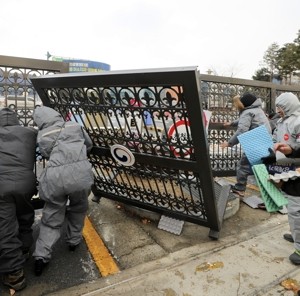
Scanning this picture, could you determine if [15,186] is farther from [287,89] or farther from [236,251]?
[287,89]

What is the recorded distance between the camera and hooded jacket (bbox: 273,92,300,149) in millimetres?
2961

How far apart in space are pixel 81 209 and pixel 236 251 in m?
1.85

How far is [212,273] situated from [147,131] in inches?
63.8

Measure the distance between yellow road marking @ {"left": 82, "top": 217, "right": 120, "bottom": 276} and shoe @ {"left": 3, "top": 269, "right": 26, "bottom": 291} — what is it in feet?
2.43

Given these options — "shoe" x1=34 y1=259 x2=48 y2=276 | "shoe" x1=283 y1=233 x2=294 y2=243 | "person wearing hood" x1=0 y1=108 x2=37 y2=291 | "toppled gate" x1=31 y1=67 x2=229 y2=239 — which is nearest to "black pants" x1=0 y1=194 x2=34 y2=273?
"person wearing hood" x1=0 y1=108 x2=37 y2=291

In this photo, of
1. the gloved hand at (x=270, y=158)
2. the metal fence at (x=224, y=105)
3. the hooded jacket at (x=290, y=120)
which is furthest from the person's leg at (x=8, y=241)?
the metal fence at (x=224, y=105)

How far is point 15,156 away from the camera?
2.67 metres

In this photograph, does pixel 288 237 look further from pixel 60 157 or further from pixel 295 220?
pixel 60 157

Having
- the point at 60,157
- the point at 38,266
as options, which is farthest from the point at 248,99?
the point at 38,266

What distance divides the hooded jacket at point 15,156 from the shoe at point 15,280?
29.4 inches

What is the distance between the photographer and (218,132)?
5.57 metres

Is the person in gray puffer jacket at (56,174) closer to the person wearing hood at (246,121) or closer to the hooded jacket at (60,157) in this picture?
the hooded jacket at (60,157)

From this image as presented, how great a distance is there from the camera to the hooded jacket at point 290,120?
9.71 ft

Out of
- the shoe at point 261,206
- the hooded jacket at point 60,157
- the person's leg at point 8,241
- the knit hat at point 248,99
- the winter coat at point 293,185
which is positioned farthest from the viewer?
the knit hat at point 248,99
